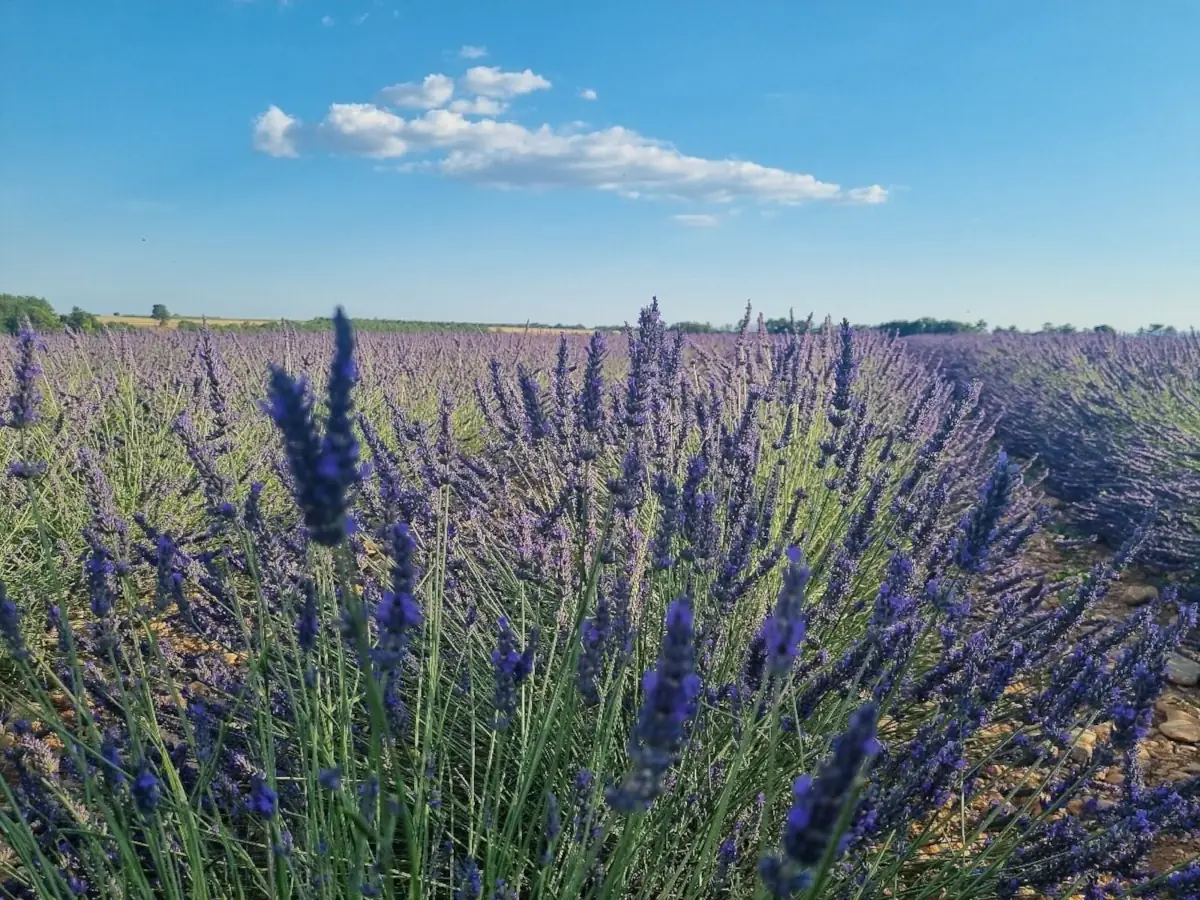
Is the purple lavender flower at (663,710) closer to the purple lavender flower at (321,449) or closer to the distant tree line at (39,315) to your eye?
the purple lavender flower at (321,449)

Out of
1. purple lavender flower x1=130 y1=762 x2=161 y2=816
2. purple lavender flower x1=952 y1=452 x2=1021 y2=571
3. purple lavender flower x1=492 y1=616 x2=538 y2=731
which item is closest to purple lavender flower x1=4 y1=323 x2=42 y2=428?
purple lavender flower x1=130 y1=762 x2=161 y2=816

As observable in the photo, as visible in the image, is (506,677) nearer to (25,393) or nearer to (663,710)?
(663,710)

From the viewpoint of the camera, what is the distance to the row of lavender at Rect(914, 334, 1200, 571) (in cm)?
466

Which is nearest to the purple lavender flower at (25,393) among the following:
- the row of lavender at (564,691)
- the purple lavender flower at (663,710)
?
the row of lavender at (564,691)

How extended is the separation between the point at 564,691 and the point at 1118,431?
704cm

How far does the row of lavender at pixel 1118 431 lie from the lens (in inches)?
183

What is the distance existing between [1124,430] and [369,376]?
277 inches

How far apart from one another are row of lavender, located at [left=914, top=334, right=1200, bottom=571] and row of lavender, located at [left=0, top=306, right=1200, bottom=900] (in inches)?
31.2

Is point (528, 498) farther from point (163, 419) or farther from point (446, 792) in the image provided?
point (163, 419)

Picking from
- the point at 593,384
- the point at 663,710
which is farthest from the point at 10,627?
the point at 593,384

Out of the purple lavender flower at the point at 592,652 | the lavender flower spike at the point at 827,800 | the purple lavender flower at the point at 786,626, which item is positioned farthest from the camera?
the purple lavender flower at the point at 592,652

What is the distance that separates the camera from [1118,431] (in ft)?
22.5

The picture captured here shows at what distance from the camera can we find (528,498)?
139 inches

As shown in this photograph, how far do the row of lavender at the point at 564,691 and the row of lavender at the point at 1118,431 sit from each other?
0.79 m
